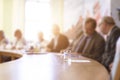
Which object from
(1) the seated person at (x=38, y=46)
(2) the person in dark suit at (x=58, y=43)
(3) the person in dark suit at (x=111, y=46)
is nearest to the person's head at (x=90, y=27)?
(3) the person in dark suit at (x=111, y=46)

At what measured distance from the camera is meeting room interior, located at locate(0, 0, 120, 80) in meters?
3.19

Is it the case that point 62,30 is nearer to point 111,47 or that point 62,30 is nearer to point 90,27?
point 90,27

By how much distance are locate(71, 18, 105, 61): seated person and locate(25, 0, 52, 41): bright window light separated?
3.62 m

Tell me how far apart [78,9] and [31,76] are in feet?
16.0

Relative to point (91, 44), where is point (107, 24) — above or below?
above

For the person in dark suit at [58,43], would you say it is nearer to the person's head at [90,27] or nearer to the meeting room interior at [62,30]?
the meeting room interior at [62,30]

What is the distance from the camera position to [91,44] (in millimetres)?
3607

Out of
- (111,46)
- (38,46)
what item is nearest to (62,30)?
(38,46)

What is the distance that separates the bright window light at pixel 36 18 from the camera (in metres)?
7.45

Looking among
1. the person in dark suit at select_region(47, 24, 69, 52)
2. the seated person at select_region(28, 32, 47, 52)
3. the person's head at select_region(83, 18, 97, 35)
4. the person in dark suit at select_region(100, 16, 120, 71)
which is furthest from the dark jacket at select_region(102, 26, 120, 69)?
the person in dark suit at select_region(47, 24, 69, 52)

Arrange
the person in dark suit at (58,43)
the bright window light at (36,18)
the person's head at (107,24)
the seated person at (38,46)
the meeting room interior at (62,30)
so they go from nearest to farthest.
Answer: the meeting room interior at (62,30) → the person's head at (107,24) → the seated person at (38,46) → the person in dark suit at (58,43) → the bright window light at (36,18)

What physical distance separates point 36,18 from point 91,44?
13.8 feet

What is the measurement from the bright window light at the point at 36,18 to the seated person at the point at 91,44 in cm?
362

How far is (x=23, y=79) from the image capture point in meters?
1.39
